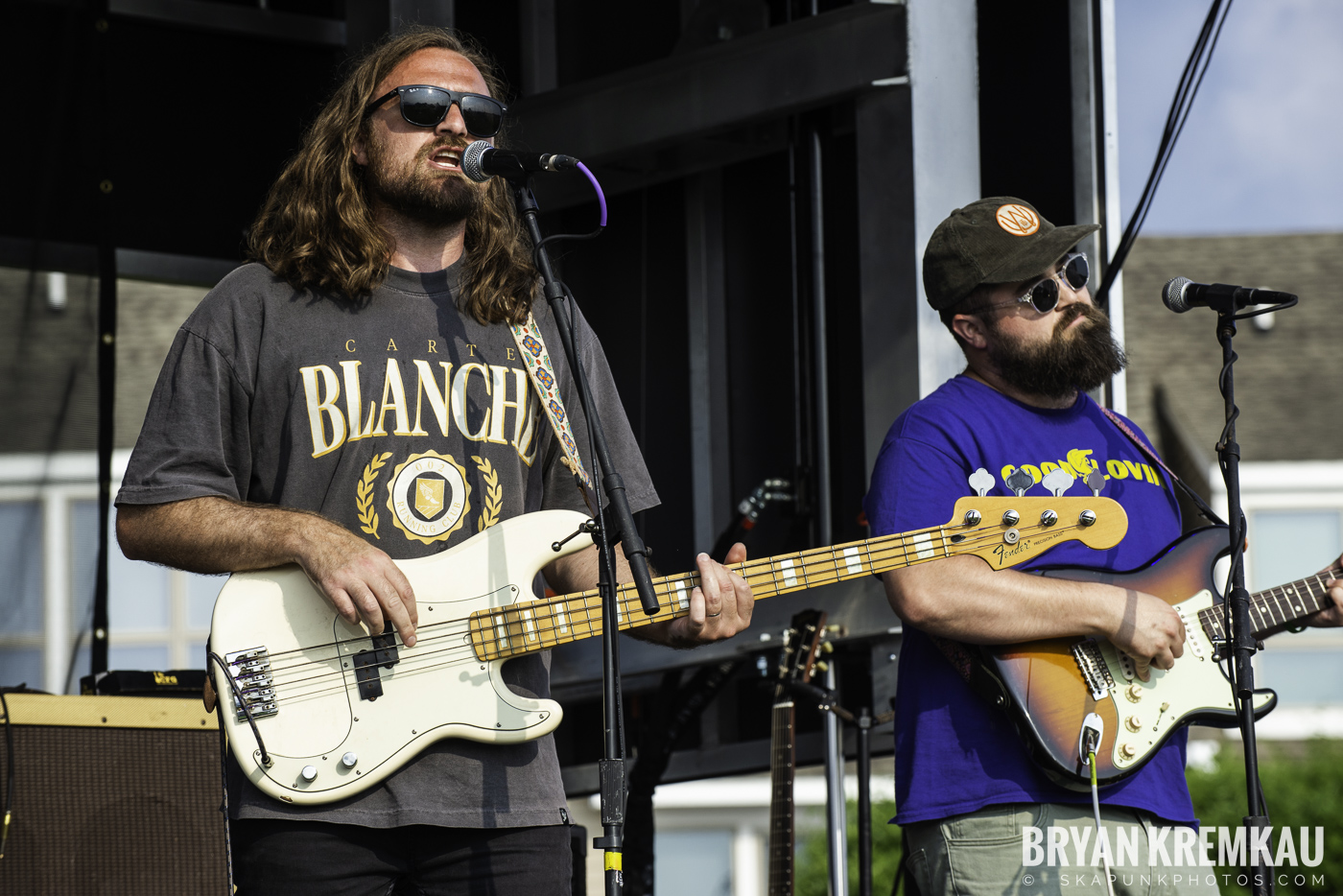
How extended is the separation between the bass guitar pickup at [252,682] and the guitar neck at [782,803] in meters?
2.57

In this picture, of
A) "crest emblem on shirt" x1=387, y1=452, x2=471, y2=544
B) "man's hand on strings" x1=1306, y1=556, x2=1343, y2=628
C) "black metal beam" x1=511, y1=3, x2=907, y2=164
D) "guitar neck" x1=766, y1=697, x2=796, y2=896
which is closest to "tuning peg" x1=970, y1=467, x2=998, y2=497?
"man's hand on strings" x1=1306, y1=556, x2=1343, y2=628

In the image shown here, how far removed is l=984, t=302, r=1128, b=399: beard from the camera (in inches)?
135

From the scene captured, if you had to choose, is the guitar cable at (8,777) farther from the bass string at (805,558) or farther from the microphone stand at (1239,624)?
the microphone stand at (1239,624)

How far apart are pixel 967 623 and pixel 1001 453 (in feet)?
1.48

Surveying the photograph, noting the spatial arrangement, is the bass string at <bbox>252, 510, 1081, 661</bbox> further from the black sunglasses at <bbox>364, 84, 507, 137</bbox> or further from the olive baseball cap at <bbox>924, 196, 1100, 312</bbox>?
the black sunglasses at <bbox>364, 84, 507, 137</bbox>

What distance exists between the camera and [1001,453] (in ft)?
10.9

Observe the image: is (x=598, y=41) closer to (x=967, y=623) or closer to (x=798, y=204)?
(x=798, y=204)

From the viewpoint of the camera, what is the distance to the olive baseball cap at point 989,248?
3504 millimetres

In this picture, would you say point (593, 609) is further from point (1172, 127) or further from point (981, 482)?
point (1172, 127)

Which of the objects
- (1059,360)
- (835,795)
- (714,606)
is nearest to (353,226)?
(714,606)

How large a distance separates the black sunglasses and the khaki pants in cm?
174

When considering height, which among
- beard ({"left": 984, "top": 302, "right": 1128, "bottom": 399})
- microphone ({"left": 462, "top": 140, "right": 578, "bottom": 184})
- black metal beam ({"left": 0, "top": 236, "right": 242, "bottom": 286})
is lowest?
beard ({"left": 984, "top": 302, "right": 1128, "bottom": 399})

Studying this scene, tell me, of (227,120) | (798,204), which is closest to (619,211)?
(798,204)

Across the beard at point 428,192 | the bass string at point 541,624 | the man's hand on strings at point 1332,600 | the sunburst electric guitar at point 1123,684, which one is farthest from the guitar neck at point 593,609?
the man's hand on strings at point 1332,600
